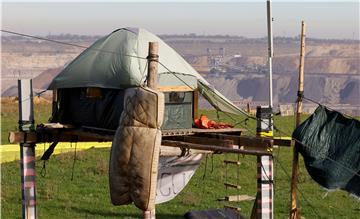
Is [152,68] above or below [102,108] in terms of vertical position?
above

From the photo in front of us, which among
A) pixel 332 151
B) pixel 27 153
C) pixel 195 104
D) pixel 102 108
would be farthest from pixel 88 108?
pixel 332 151

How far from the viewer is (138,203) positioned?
17.2 meters

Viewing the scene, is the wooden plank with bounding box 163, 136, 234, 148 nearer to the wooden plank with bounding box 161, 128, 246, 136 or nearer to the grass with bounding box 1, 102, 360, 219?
the wooden plank with bounding box 161, 128, 246, 136

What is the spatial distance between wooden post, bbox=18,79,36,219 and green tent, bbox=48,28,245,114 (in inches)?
40.8

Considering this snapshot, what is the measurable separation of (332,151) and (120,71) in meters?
4.92

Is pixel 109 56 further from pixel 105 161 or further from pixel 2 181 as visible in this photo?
pixel 105 161

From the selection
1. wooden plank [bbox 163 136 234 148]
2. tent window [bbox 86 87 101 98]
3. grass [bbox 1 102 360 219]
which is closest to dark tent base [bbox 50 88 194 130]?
tent window [bbox 86 87 101 98]

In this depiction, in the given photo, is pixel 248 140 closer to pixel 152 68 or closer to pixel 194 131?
pixel 194 131

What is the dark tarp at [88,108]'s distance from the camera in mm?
20016

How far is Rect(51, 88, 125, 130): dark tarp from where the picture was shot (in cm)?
2002

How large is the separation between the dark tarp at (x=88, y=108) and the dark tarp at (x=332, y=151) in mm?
3998

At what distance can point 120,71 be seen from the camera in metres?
19.9

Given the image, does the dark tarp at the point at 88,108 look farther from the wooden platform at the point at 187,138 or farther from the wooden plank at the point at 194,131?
the wooden plank at the point at 194,131

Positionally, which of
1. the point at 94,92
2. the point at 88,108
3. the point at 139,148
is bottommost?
the point at 139,148
